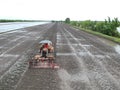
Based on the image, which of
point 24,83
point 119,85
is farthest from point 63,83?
point 119,85

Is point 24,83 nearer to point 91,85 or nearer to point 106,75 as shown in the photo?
point 91,85

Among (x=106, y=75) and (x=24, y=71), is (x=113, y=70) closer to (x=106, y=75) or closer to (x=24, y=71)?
(x=106, y=75)

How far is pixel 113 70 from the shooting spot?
11.5 m

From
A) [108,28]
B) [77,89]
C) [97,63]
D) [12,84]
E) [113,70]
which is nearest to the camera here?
[77,89]

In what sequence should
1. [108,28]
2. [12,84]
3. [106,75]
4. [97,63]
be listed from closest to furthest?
[12,84]
[106,75]
[97,63]
[108,28]

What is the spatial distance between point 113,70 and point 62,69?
2.23 metres

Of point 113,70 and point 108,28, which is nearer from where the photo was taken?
point 113,70

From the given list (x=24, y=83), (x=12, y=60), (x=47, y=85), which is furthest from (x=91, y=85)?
(x=12, y=60)

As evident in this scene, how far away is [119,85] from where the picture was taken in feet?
29.2

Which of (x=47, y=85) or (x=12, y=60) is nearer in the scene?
(x=47, y=85)

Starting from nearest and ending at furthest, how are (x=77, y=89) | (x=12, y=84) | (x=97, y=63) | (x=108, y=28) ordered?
(x=77, y=89)
(x=12, y=84)
(x=97, y=63)
(x=108, y=28)

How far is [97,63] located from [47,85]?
5.07 meters

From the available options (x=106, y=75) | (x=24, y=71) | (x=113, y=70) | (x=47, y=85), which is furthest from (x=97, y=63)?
(x=47, y=85)

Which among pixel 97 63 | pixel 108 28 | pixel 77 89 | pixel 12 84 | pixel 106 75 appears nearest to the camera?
pixel 77 89
